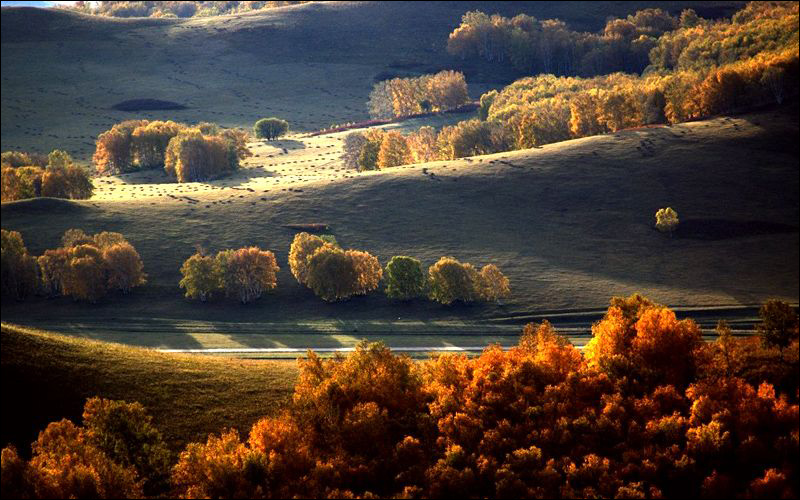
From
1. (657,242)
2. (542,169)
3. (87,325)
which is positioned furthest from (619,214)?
(87,325)

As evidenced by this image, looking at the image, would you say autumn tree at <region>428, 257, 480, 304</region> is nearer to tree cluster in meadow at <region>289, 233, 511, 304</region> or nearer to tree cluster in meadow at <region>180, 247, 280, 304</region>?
tree cluster in meadow at <region>289, 233, 511, 304</region>

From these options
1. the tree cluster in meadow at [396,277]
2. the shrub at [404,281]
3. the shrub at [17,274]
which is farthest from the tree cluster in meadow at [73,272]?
the shrub at [404,281]

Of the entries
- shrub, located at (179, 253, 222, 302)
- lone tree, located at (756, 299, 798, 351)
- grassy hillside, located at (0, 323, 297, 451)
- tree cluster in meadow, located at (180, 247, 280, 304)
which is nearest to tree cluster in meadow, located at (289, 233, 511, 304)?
tree cluster in meadow, located at (180, 247, 280, 304)

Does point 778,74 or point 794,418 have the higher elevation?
point 778,74

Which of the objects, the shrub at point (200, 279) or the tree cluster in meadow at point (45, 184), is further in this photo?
the tree cluster in meadow at point (45, 184)

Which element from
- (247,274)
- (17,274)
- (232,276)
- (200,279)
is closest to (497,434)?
(247,274)

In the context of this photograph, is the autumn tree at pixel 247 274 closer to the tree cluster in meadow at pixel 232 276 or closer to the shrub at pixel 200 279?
the tree cluster in meadow at pixel 232 276

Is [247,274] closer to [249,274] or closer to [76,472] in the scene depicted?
[249,274]

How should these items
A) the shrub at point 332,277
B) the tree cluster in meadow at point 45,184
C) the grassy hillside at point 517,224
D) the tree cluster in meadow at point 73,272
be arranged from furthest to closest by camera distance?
the tree cluster in meadow at point 45,184
the tree cluster in meadow at point 73,272
the shrub at point 332,277
the grassy hillside at point 517,224

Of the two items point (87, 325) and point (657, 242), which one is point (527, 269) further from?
point (87, 325)
